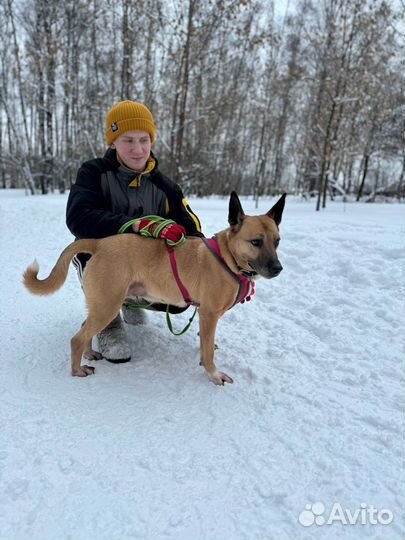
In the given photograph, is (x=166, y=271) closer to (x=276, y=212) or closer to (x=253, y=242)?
(x=253, y=242)

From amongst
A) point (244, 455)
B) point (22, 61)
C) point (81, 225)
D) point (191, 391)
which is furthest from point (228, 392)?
point (22, 61)

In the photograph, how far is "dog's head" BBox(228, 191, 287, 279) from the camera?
2777 millimetres

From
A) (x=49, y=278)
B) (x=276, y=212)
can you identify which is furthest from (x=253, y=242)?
(x=49, y=278)

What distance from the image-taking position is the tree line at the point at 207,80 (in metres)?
11.6

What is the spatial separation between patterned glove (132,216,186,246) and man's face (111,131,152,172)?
2.28 ft

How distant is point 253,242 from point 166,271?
756mm

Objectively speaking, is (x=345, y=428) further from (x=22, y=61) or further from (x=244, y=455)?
(x=22, y=61)

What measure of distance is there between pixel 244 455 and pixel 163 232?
1.73 m

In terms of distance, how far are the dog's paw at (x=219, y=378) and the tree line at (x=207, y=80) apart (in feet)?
34.3

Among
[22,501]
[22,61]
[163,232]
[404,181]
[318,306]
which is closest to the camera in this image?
[22,501]

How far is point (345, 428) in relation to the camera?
92.0 inches

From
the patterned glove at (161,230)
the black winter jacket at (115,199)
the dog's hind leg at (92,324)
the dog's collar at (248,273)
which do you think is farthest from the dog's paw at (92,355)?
the dog's collar at (248,273)

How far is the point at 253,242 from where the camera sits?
2.84m

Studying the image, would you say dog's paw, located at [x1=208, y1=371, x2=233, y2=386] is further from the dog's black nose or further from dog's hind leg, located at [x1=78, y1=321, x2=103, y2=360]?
dog's hind leg, located at [x1=78, y1=321, x2=103, y2=360]
